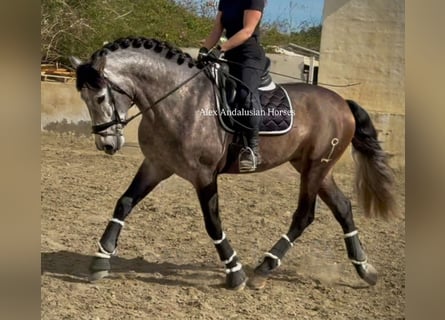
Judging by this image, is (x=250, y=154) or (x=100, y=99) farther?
(x=250, y=154)

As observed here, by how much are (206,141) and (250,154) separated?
24 centimetres

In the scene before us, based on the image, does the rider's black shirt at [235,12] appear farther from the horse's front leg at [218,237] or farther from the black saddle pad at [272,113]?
the horse's front leg at [218,237]

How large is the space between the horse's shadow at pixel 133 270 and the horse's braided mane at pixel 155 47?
43.4 inches

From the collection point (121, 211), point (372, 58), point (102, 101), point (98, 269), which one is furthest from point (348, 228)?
point (102, 101)

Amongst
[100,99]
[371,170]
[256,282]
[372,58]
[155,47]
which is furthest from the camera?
[372,58]

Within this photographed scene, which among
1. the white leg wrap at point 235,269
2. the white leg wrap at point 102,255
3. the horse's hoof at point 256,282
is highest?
the white leg wrap at point 102,255

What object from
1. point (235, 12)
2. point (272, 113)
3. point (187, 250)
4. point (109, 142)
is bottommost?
point (187, 250)

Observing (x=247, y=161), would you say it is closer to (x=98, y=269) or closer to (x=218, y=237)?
(x=218, y=237)

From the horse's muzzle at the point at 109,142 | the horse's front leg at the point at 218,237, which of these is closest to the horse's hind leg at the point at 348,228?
the horse's front leg at the point at 218,237

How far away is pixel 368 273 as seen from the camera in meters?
3.55

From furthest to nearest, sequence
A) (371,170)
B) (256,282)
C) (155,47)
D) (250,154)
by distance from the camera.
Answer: (371,170) → (256,282) → (250,154) → (155,47)

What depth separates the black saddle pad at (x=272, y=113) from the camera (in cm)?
329

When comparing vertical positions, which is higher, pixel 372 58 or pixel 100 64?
pixel 372 58
